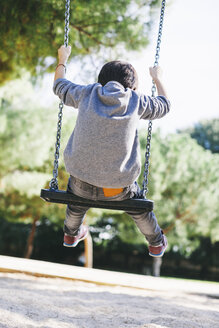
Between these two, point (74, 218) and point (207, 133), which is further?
point (207, 133)

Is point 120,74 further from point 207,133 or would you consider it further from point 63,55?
point 207,133

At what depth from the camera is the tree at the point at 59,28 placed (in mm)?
4410

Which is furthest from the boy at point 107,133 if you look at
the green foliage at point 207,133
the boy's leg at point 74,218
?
the green foliage at point 207,133

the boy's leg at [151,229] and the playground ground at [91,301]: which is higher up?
the boy's leg at [151,229]

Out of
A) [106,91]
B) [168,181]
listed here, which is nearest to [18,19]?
[106,91]

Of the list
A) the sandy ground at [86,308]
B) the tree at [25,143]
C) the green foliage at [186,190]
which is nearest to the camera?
the sandy ground at [86,308]

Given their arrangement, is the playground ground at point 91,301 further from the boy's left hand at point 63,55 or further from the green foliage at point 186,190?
the green foliage at point 186,190

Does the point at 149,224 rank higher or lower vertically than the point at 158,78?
lower

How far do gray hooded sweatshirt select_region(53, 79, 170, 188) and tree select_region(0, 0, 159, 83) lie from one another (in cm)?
282

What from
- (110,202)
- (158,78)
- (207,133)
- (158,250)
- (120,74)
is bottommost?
(158,250)

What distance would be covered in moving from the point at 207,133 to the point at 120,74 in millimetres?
23685

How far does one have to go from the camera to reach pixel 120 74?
194cm

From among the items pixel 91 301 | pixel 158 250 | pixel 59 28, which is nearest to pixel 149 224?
pixel 158 250

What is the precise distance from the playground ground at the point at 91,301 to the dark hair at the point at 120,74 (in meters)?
1.63
